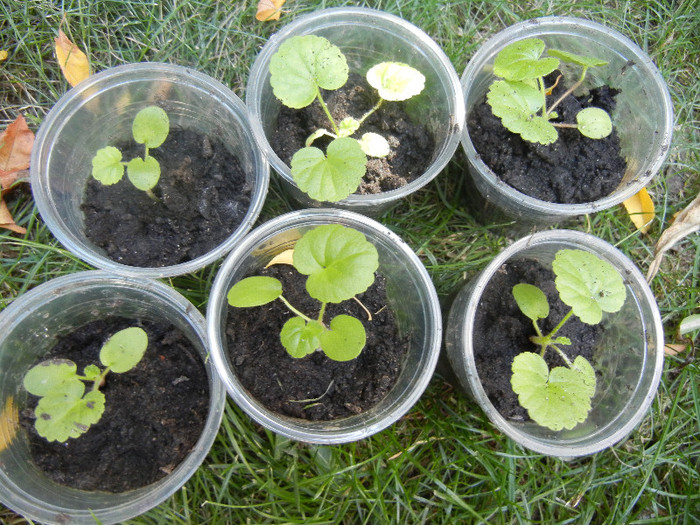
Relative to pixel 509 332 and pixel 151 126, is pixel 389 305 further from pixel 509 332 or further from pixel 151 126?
pixel 151 126

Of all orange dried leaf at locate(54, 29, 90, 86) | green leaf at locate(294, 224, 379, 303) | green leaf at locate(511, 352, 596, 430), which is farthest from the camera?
orange dried leaf at locate(54, 29, 90, 86)

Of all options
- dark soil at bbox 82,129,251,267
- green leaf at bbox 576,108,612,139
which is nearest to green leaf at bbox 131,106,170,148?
dark soil at bbox 82,129,251,267

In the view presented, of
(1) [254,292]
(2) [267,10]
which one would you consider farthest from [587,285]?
(2) [267,10]

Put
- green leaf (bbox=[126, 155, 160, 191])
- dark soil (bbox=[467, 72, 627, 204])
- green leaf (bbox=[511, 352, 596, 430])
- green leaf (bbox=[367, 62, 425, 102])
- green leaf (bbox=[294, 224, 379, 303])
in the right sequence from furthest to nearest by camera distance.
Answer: dark soil (bbox=[467, 72, 627, 204]) → green leaf (bbox=[367, 62, 425, 102]) → green leaf (bbox=[126, 155, 160, 191]) → green leaf (bbox=[511, 352, 596, 430]) → green leaf (bbox=[294, 224, 379, 303])

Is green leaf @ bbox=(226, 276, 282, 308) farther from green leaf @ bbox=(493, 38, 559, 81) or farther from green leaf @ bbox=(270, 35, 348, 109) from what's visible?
green leaf @ bbox=(493, 38, 559, 81)

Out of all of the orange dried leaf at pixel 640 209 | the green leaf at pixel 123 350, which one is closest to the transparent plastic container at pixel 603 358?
the orange dried leaf at pixel 640 209

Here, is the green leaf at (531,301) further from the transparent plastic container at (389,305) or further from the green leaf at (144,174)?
the green leaf at (144,174)
